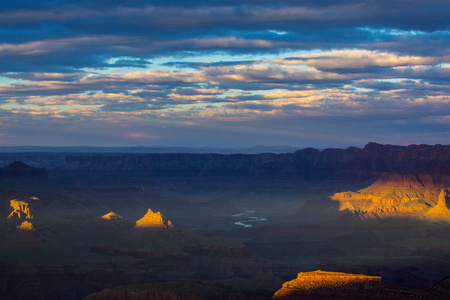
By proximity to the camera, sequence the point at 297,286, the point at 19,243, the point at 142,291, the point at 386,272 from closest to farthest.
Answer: the point at 297,286 → the point at 142,291 → the point at 386,272 → the point at 19,243

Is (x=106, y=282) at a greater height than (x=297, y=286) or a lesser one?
lesser

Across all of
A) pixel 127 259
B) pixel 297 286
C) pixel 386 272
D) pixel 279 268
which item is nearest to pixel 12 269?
pixel 127 259

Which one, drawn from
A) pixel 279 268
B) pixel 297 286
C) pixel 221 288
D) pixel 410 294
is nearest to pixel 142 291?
pixel 221 288

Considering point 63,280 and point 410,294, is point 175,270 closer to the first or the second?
point 63,280

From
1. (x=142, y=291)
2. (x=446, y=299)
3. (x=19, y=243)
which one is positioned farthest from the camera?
(x=19, y=243)

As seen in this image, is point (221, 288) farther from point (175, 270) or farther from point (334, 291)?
point (175, 270)

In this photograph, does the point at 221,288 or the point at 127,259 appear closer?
the point at 221,288
